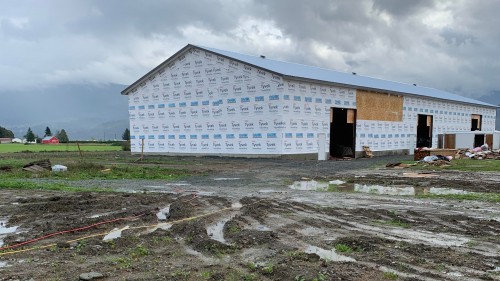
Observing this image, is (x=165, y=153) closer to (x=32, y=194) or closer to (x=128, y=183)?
(x=128, y=183)

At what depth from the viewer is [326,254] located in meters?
6.32

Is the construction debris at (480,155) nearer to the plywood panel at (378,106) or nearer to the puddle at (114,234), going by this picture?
the plywood panel at (378,106)

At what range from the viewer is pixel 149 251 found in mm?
6500

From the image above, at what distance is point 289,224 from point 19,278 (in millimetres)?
4951

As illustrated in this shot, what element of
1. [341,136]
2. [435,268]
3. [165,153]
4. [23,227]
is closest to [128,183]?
[23,227]

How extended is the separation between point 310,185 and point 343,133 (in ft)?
72.5

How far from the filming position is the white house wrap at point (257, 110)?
100 feet

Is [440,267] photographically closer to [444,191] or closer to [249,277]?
[249,277]

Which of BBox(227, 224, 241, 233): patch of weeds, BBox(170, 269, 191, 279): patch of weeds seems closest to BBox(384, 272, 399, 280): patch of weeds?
BBox(170, 269, 191, 279): patch of weeds

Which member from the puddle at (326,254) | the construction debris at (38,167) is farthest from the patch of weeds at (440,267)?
the construction debris at (38,167)

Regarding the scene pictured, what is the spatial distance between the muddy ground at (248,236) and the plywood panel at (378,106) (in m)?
23.8

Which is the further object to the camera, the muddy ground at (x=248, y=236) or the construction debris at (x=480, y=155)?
the construction debris at (x=480, y=155)

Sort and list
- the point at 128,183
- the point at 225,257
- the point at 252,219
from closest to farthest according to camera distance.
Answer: the point at 225,257 → the point at 252,219 → the point at 128,183

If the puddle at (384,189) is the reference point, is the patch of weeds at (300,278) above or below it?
above
